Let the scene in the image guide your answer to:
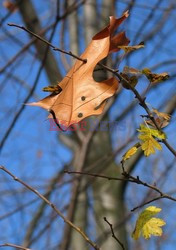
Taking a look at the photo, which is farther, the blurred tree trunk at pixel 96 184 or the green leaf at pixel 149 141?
the blurred tree trunk at pixel 96 184

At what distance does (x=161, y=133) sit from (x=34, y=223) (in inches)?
83.4

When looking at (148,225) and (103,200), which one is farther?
(103,200)

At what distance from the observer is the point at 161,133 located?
0.65 meters

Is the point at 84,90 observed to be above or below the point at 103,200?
below

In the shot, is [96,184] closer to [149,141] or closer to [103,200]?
[103,200]

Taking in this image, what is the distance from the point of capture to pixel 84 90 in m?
0.68

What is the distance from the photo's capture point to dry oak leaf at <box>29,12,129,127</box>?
66 cm

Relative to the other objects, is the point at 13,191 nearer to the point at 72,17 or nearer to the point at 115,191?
the point at 115,191

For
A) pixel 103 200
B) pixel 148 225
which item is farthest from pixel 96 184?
pixel 148 225

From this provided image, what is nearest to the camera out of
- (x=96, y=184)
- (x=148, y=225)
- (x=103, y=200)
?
(x=148, y=225)

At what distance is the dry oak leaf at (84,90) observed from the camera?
0.66 m

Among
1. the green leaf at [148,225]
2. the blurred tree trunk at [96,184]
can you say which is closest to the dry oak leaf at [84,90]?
the green leaf at [148,225]

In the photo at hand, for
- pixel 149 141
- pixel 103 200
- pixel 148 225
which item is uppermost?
pixel 103 200

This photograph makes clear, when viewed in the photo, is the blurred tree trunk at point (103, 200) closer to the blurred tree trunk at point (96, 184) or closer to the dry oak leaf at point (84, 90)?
the blurred tree trunk at point (96, 184)
